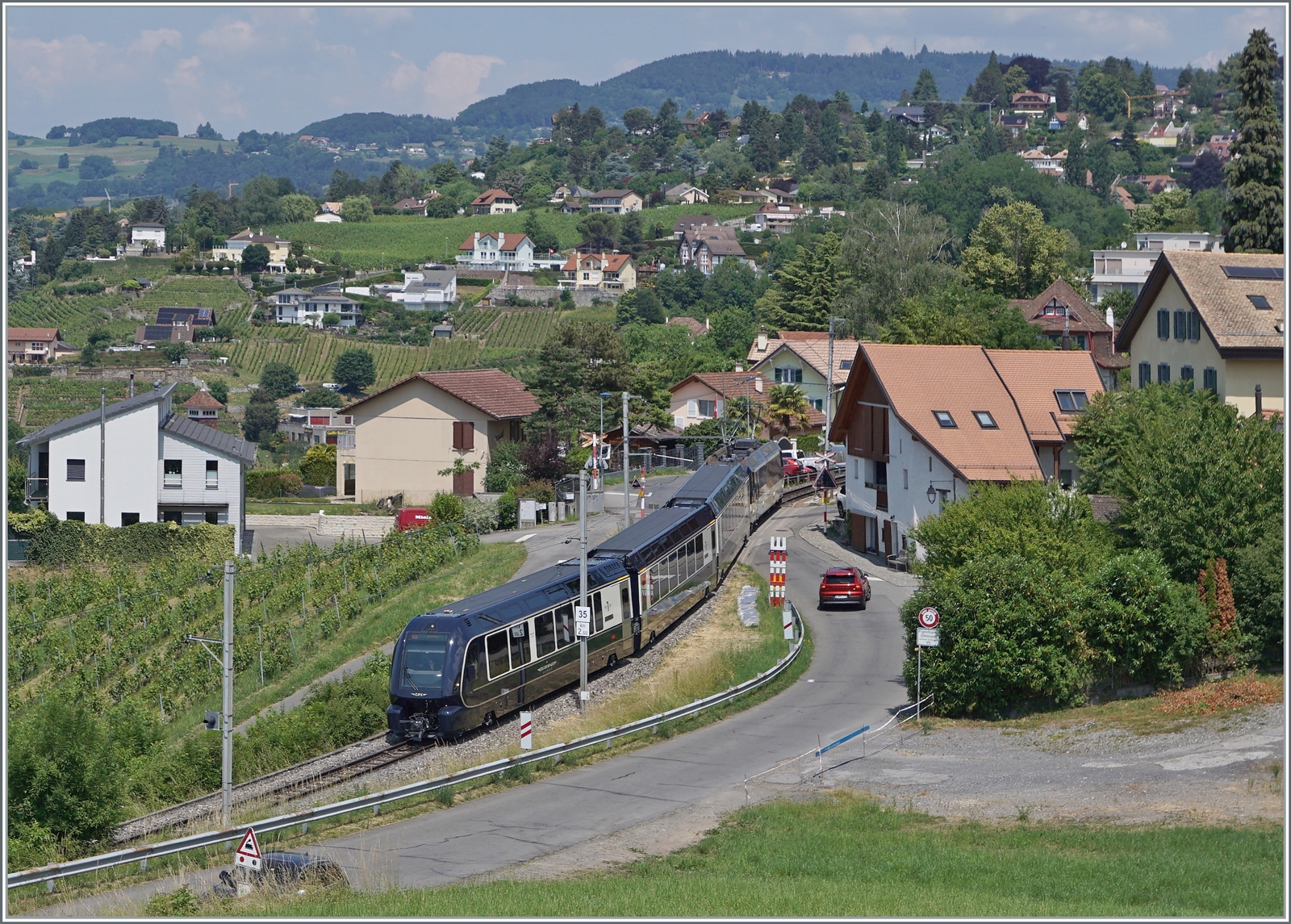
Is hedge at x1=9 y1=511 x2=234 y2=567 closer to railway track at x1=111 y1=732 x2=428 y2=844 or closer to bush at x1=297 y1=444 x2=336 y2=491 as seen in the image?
bush at x1=297 y1=444 x2=336 y2=491

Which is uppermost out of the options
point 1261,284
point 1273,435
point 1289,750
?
point 1261,284

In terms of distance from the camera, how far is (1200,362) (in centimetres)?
4941

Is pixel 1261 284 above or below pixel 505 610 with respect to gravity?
above

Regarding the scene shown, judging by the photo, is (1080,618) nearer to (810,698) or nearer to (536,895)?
(810,698)

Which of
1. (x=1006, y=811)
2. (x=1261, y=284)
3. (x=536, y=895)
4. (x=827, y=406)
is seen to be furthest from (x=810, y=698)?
(x=827, y=406)

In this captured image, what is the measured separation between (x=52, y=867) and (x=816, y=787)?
42.8 feet

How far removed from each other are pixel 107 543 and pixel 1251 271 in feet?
154

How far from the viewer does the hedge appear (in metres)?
62.8

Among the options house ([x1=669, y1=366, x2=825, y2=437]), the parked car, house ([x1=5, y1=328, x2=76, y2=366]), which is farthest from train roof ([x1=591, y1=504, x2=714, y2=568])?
house ([x1=5, y1=328, x2=76, y2=366])

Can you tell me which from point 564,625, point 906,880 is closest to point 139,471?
point 564,625

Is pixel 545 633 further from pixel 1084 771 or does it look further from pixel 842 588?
pixel 842 588

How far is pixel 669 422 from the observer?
82250mm

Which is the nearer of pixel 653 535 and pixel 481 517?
pixel 653 535

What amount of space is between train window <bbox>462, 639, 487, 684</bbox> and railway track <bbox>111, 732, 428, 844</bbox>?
1.73 m
